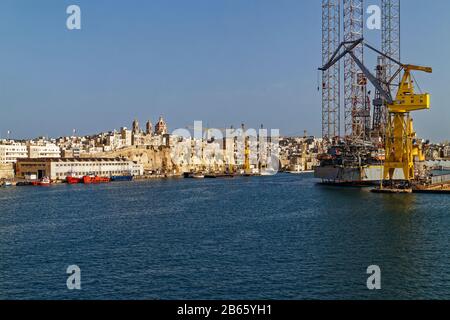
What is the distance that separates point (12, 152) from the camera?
2188 inches

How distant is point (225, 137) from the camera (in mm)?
96062

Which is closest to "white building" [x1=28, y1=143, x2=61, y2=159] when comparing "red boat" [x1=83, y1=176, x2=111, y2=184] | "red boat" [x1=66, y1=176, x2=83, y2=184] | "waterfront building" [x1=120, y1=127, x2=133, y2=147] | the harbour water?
"red boat" [x1=83, y1=176, x2=111, y2=184]

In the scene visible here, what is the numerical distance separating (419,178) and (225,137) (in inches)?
2465

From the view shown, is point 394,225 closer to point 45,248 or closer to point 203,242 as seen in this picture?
point 203,242

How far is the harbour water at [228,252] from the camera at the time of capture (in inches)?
376

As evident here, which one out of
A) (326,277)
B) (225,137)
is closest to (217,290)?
(326,277)

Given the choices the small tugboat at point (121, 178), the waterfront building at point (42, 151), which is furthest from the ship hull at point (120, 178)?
the waterfront building at point (42, 151)

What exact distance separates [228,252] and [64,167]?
41361 mm

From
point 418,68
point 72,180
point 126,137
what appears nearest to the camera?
point 418,68

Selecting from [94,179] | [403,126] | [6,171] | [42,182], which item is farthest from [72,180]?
[403,126]

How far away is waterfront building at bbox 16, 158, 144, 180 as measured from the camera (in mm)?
50031

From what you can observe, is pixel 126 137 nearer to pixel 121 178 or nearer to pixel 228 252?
pixel 121 178

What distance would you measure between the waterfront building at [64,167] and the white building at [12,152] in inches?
98.2
